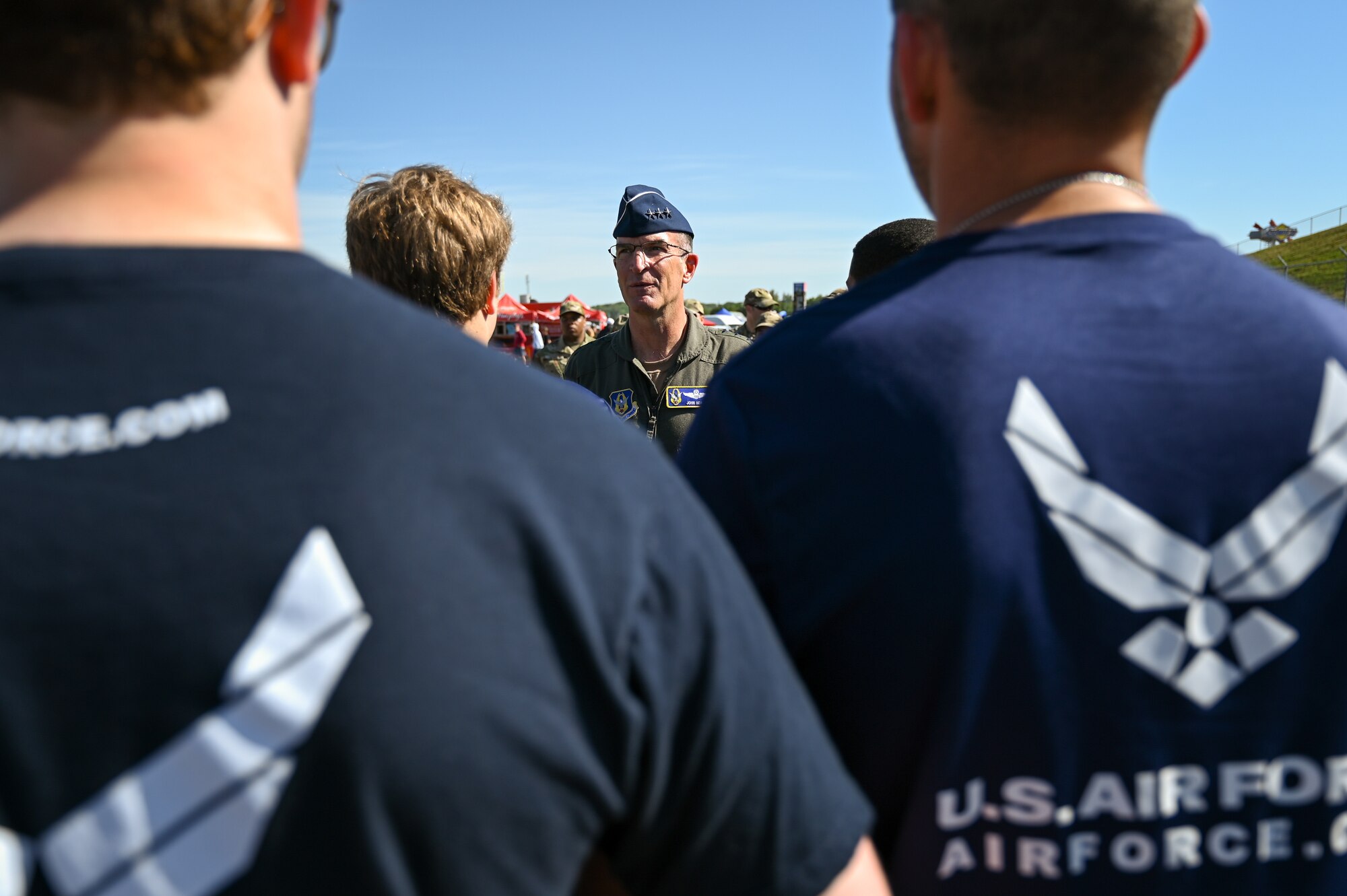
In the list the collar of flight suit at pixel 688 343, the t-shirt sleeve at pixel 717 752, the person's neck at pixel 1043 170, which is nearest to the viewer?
the t-shirt sleeve at pixel 717 752

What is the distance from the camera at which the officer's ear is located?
5562 millimetres

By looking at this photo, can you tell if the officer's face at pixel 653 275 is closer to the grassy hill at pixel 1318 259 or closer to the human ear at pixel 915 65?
the human ear at pixel 915 65

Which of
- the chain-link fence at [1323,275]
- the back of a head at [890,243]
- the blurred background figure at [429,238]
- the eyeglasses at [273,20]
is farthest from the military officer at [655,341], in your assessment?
the chain-link fence at [1323,275]

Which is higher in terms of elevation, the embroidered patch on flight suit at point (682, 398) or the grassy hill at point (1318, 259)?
the grassy hill at point (1318, 259)

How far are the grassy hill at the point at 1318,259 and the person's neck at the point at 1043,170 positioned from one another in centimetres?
933

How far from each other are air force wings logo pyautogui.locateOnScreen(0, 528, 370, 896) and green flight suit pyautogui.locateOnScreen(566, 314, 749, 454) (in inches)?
168

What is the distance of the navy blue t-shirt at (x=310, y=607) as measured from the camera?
833mm

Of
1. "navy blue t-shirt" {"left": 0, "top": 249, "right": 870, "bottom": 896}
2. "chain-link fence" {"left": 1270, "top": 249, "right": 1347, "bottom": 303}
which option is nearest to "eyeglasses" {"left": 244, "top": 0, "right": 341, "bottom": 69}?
"navy blue t-shirt" {"left": 0, "top": 249, "right": 870, "bottom": 896}

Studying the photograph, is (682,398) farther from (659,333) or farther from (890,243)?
(890,243)

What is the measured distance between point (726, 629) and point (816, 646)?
40 cm

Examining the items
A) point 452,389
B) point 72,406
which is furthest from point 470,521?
point 72,406

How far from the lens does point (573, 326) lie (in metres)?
10.6

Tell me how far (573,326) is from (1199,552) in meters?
9.59

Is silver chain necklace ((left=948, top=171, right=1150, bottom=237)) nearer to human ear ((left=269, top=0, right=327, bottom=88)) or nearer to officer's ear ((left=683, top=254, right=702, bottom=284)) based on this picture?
human ear ((left=269, top=0, right=327, bottom=88))
